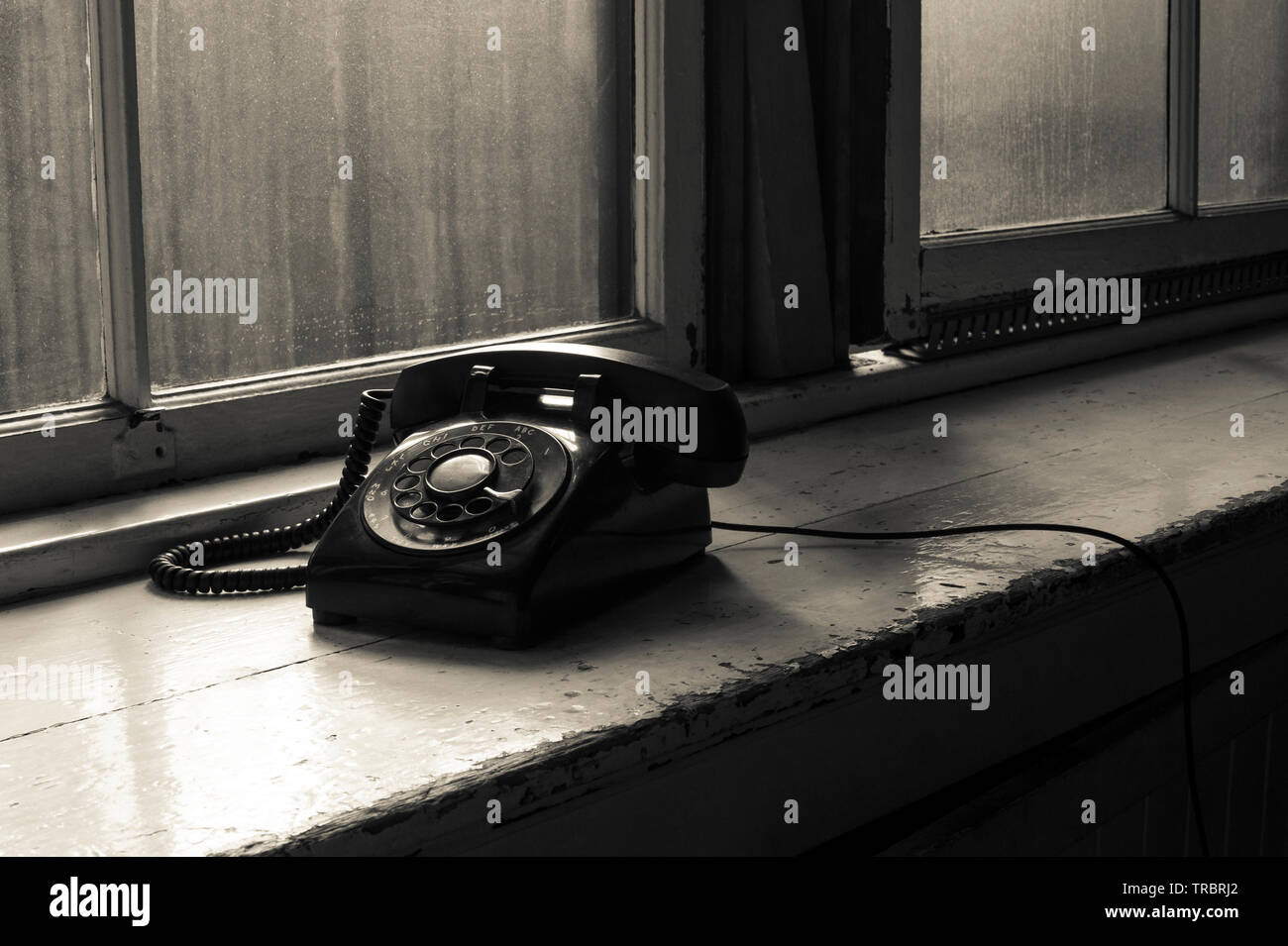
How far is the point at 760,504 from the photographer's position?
1196mm

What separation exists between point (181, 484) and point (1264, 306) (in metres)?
1.77

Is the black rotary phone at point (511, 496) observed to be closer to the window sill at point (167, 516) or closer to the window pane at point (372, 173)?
the window sill at point (167, 516)

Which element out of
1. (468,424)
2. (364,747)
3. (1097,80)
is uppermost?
(1097,80)

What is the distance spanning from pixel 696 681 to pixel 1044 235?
128cm

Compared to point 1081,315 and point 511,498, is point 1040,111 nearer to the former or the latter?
point 1081,315

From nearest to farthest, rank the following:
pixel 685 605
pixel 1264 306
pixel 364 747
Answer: pixel 364 747
pixel 685 605
pixel 1264 306

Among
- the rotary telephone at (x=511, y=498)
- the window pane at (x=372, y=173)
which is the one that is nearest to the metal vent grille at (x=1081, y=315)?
the window pane at (x=372, y=173)

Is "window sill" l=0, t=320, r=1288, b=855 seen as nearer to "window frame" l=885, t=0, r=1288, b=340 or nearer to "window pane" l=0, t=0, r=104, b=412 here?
"window pane" l=0, t=0, r=104, b=412

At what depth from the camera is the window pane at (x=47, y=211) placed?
102 centimetres

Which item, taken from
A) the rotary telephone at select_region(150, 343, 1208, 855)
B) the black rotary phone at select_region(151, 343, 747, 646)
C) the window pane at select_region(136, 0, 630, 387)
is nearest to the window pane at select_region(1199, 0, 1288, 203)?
the window pane at select_region(136, 0, 630, 387)

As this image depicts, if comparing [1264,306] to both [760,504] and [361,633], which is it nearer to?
[760,504]

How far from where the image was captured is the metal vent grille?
5.63 feet

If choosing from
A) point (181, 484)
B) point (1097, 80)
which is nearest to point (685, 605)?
point (181, 484)
